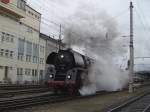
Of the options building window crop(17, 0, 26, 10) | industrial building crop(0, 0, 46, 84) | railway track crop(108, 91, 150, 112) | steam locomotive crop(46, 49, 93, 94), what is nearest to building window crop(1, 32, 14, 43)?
industrial building crop(0, 0, 46, 84)

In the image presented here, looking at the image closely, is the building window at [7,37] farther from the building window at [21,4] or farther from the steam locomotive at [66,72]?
the steam locomotive at [66,72]

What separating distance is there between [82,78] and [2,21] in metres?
28.5

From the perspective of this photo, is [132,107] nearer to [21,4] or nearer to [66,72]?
[66,72]

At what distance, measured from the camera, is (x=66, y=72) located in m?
27.9

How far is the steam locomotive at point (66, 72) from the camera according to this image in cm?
2733

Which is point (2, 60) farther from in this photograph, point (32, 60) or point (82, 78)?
point (82, 78)

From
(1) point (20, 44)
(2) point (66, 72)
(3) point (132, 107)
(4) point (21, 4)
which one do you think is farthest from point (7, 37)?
(3) point (132, 107)

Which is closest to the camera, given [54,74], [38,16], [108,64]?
[54,74]

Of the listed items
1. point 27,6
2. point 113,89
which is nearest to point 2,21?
point 27,6

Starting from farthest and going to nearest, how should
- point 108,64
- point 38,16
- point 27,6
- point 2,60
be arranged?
1. point 38,16
2. point 27,6
3. point 2,60
4. point 108,64

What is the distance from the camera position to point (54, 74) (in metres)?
28.1

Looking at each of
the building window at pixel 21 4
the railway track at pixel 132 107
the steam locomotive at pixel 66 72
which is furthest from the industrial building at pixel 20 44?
the railway track at pixel 132 107

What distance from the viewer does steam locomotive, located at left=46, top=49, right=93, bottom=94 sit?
27.3 metres

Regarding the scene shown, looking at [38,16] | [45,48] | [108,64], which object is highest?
[38,16]
